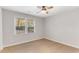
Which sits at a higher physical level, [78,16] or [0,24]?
[78,16]

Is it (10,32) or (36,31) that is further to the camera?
(36,31)

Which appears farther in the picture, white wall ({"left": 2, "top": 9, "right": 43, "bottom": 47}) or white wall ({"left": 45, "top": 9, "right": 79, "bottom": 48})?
white wall ({"left": 2, "top": 9, "right": 43, "bottom": 47})

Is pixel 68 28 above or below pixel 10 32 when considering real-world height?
above

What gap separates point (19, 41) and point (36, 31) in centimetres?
125

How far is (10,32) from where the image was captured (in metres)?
3.12

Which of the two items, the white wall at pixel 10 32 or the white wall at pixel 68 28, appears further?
the white wall at pixel 10 32

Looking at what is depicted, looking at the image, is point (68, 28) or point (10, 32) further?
point (10, 32)

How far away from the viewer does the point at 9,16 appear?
10.1 feet
